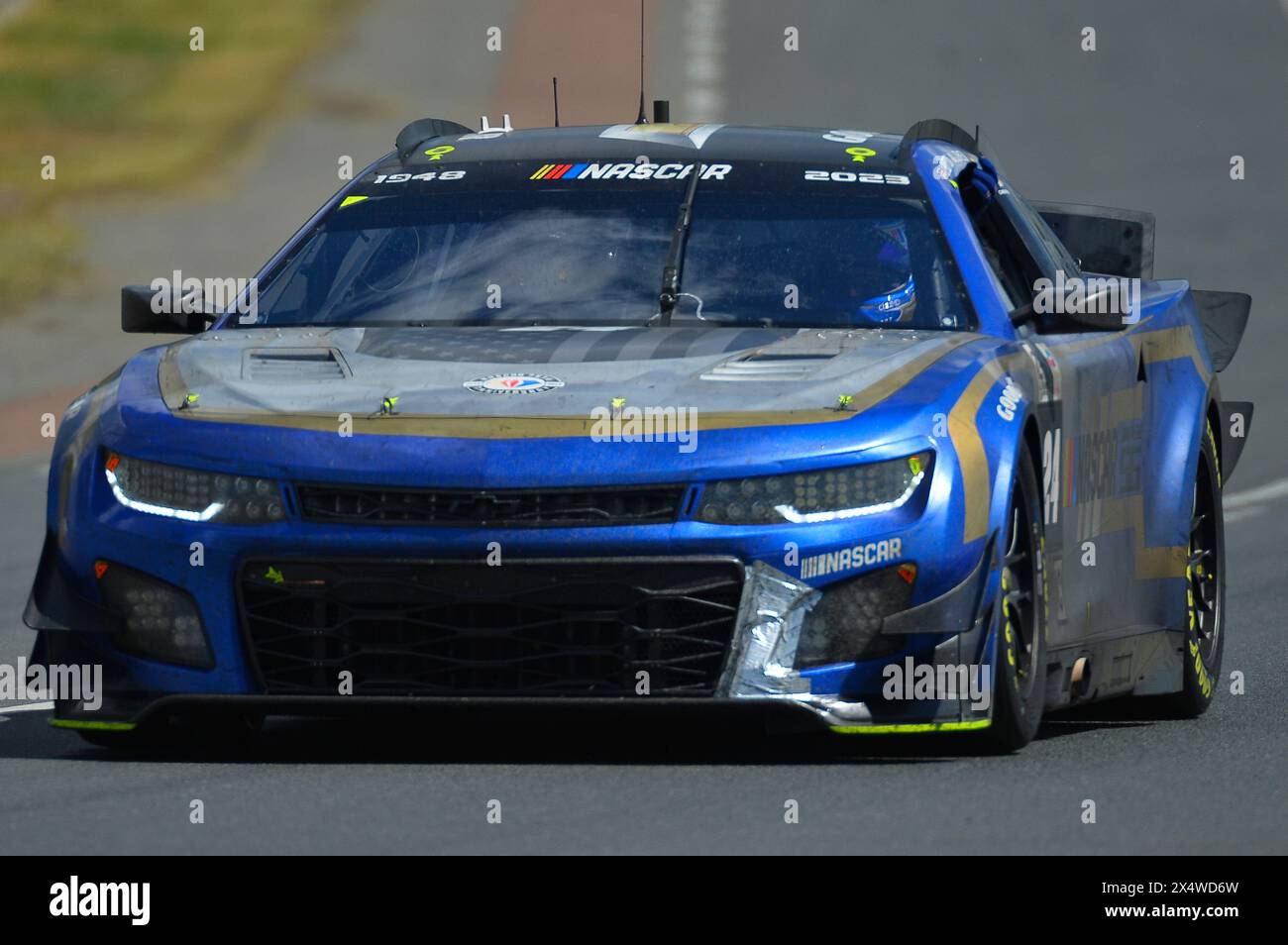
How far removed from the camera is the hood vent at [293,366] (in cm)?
699

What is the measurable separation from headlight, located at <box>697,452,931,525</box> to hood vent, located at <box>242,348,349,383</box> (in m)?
1.02

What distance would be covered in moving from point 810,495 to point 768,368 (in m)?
0.48

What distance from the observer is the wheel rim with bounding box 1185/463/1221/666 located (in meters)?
8.78

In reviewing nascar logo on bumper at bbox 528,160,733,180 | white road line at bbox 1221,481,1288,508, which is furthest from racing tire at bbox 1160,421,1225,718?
white road line at bbox 1221,481,1288,508

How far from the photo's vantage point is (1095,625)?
25.8 feet

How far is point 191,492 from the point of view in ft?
22.0

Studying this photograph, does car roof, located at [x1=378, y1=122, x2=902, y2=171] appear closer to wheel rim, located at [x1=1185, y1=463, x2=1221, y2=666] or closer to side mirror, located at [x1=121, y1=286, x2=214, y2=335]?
side mirror, located at [x1=121, y1=286, x2=214, y2=335]

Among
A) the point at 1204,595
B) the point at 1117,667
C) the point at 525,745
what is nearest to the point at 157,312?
the point at 525,745

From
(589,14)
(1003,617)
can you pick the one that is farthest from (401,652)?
(589,14)

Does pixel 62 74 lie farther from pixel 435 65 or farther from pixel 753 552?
pixel 753 552

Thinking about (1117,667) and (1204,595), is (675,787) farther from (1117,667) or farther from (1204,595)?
(1204,595)
